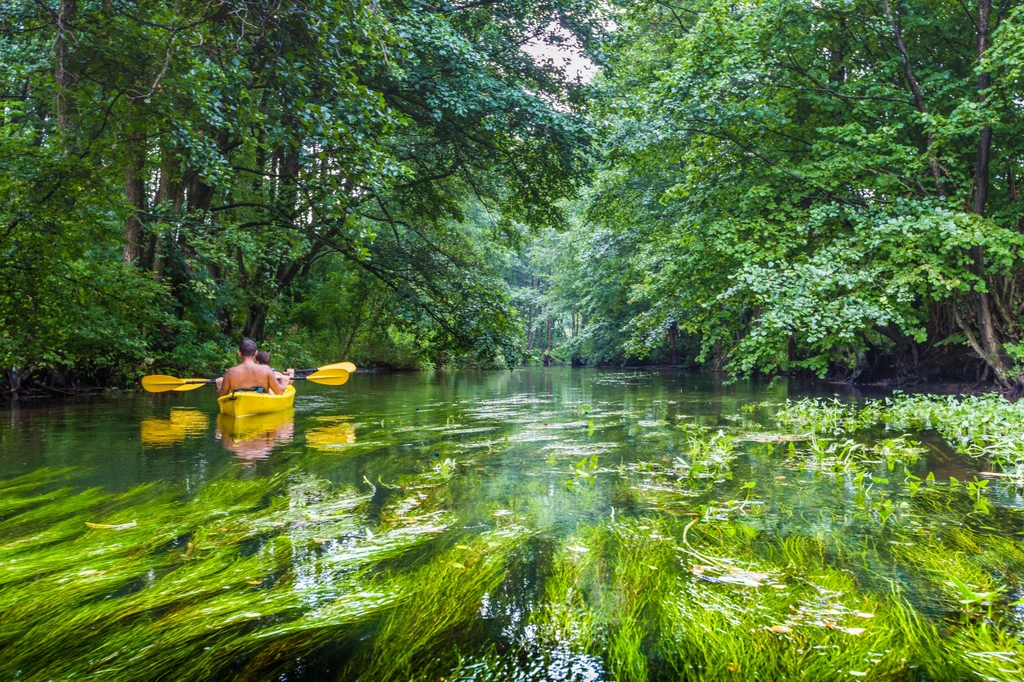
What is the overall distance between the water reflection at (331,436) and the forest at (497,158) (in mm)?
2478

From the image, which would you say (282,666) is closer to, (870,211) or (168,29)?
(168,29)

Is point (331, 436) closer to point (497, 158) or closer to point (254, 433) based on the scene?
point (254, 433)

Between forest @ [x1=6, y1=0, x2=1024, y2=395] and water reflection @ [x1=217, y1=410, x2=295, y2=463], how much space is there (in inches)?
106

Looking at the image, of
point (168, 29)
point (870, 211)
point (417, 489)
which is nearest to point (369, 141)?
point (168, 29)

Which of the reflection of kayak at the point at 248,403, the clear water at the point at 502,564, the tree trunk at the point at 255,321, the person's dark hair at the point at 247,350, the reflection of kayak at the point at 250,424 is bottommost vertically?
the clear water at the point at 502,564

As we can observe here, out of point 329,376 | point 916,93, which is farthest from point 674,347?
point 329,376

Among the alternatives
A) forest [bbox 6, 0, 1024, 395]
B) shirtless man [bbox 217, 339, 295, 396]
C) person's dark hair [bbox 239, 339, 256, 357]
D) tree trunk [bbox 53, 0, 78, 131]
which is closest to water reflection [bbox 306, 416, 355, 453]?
shirtless man [bbox 217, 339, 295, 396]

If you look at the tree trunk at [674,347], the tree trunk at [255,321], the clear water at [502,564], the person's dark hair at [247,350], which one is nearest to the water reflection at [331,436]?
the clear water at [502,564]

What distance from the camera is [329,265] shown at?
23.4m

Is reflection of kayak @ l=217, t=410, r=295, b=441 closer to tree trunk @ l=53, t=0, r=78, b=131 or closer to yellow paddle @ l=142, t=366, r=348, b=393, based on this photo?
yellow paddle @ l=142, t=366, r=348, b=393

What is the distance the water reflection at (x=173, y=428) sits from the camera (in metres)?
6.79

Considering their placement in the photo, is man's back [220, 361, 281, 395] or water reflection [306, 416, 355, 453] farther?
man's back [220, 361, 281, 395]

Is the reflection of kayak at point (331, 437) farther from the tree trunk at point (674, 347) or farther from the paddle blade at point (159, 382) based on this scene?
the tree trunk at point (674, 347)

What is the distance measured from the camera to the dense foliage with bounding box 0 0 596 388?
6797 millimetres
